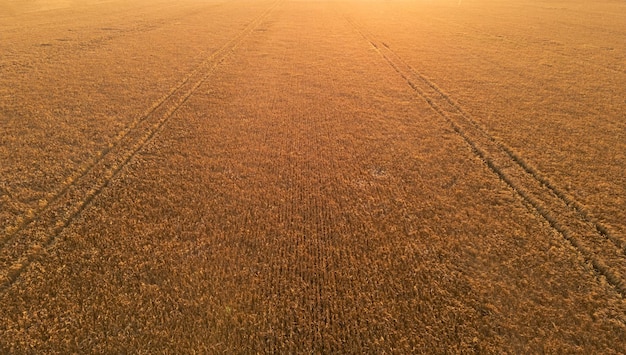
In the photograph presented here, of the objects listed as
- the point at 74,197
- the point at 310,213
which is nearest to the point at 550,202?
the point at 310,213

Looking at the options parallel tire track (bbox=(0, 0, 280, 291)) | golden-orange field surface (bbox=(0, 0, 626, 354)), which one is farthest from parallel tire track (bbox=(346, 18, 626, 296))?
parallel tire track (bbox=(0, 0, 280, 291))

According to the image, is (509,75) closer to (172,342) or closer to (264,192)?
(264,192)

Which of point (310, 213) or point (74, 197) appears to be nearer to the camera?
point (310, 213)

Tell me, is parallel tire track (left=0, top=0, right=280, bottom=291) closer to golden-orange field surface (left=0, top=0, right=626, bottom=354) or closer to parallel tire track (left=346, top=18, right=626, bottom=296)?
golden-orange field surface (left=0, top=0, right=626, bottom=354)

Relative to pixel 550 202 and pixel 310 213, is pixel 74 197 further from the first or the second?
pixel 550 202

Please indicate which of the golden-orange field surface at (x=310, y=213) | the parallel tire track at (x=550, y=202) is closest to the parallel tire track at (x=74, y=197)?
the golden-orange field surface at (x=310, y=213)
